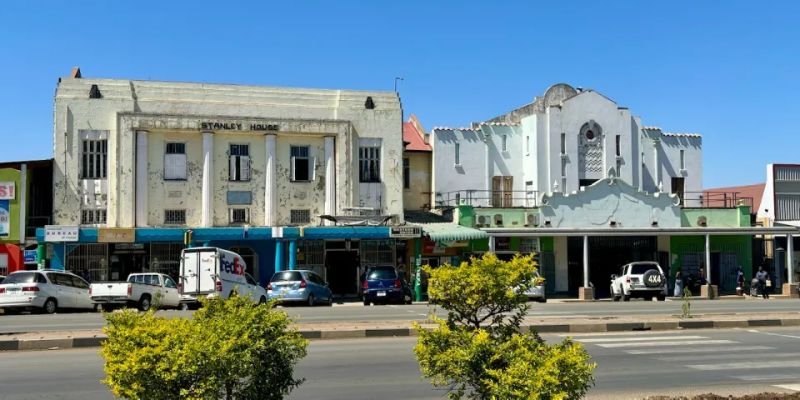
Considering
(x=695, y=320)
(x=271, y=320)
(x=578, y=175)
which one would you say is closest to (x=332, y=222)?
(x=578, y=175)

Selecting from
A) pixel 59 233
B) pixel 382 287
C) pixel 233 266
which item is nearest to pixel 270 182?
pixel 382 287

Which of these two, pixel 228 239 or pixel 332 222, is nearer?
pixel 228 239

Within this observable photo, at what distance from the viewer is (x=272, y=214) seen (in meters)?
36.0

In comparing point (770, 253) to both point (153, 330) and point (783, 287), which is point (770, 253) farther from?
point (153, 330)

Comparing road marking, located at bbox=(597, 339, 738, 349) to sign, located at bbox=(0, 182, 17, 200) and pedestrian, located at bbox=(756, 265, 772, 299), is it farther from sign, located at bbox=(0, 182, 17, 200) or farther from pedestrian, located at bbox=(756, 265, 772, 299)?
sign, located at bbox=(0, 182, 17, 200)

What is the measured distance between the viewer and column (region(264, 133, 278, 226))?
35.9 m

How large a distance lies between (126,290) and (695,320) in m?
18.1

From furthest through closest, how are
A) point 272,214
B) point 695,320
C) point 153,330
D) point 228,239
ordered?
point 272,214 < point 228,239 < point 695,320 < point 153,330

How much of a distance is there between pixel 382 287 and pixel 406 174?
10.9 meters

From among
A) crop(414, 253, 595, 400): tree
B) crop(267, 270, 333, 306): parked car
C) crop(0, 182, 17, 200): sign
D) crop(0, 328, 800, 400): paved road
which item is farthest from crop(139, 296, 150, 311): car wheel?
crop(414, 253, 595, 400): tree

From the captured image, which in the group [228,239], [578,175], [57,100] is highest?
[57,100]

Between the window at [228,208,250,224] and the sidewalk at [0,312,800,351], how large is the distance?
16.3 m

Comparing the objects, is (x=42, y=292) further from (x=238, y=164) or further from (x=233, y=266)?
(x=238, y=164)

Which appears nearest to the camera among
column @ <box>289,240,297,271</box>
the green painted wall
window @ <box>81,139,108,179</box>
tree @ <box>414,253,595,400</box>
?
tree @ <box>414,253,595,400</box>
